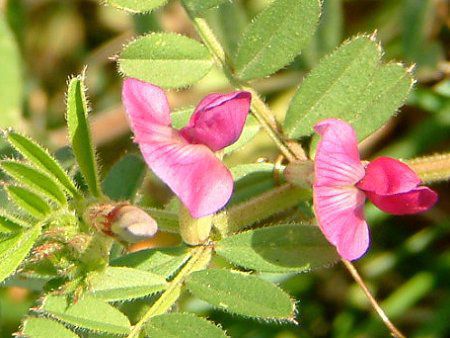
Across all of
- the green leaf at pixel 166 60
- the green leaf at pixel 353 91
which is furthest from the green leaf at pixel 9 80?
the green leaf at pixel 353 91

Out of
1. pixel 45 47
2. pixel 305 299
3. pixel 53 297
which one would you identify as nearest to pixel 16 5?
pixel 45 47

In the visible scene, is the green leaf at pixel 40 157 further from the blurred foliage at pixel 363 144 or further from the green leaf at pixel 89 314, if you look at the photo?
the blurred foliage at pixel 363 144

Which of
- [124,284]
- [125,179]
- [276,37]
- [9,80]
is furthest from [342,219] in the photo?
[9,80]

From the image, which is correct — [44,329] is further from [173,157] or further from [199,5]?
[199,5]

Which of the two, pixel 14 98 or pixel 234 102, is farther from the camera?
pixel 14 98

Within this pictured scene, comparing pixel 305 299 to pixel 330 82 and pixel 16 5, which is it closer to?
pixel 330 82

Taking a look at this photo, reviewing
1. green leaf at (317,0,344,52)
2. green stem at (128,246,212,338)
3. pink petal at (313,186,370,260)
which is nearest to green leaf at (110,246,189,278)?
green stem at (128,246,212,338)

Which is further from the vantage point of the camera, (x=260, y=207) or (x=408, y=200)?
(x=260, y=207)
